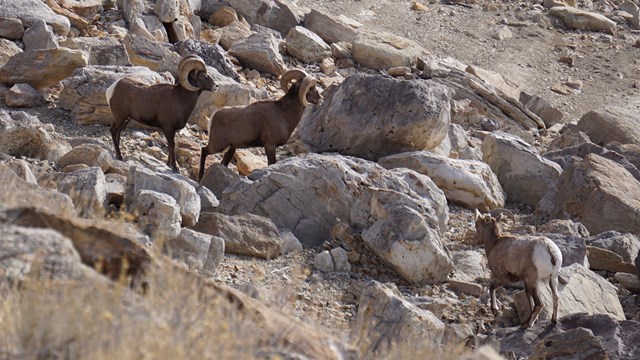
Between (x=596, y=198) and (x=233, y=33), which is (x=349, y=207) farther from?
(x=233, y=33)

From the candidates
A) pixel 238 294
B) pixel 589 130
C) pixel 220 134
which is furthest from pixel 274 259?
pixel 589 130

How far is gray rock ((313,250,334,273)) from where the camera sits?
10.0 meters

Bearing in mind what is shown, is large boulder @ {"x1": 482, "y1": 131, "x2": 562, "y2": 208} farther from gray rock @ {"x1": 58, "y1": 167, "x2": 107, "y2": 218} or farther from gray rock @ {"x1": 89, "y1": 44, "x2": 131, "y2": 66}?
gray rock @ {"x1": 58, "y1": 167, "x2": 107, "y2": 218}

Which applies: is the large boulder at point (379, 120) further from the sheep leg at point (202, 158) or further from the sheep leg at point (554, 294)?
the sheep leg at point (554, 294)

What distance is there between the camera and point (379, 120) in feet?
44.6

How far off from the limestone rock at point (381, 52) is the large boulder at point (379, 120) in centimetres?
618

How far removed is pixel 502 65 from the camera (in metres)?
23.1

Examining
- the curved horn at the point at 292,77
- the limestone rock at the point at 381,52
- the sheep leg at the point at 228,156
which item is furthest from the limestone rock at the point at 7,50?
the limestone rock at the point at 381,52

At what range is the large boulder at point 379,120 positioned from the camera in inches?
534

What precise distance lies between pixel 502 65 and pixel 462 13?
8.37 feet

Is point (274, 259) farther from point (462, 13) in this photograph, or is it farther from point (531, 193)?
point (462, 13)

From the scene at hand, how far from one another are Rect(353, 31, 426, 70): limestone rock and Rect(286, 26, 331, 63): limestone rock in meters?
0.80

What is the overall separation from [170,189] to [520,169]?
6487mm

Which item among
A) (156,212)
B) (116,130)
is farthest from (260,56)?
(156,212)
